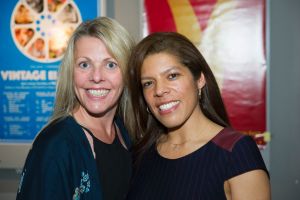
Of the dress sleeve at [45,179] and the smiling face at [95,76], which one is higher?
the smiling face at [95,76]

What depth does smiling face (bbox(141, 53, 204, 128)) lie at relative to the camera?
1416 mm

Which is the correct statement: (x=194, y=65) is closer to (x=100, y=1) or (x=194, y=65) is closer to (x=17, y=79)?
(x=100, y=1)

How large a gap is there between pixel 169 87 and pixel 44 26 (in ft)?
4.40

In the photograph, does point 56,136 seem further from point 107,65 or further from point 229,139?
point 229,139

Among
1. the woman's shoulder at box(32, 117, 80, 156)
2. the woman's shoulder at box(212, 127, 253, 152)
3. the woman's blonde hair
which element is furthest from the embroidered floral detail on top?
the woman's shoulder at box(212, 127, 253, 152)

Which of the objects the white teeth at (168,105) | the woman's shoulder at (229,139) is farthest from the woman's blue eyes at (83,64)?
the woman's shoulder at (229,139)

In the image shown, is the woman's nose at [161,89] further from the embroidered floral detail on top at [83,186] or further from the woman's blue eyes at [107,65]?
the embroidered floral detail on top at [83,186]

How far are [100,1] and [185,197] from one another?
4.84 feet

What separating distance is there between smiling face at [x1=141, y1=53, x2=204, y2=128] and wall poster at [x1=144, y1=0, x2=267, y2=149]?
82 cm

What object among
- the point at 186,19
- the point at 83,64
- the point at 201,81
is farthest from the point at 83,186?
the point at 186,19

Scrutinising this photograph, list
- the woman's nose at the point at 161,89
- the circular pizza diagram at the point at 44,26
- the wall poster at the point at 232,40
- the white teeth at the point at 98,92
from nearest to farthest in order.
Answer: the woman's nose at the point at 161,89, the white teeth at the point at 98,92, the wall poster at the point at 232,40, the circular pizza diagram at the point at 44,26

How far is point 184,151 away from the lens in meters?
1.45

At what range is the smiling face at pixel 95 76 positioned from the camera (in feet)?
4.85

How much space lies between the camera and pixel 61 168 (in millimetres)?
1258
